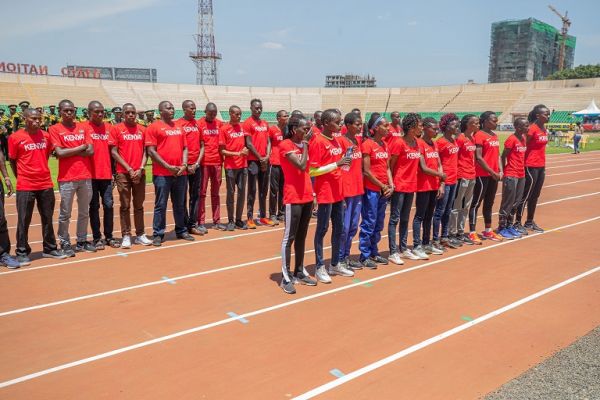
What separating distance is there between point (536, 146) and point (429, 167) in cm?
286

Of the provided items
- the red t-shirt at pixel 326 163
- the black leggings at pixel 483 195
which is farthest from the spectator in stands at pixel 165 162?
the black leggings at pixel 483 195

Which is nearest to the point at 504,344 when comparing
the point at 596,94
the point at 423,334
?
the point at 423,334

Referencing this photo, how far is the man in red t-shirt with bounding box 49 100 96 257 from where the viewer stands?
637cm

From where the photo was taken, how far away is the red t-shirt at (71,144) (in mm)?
6387

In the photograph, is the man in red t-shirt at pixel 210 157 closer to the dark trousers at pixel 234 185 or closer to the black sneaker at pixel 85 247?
the dark trousers at pixel 234 185

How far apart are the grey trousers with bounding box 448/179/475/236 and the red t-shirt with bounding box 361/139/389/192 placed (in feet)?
5.64

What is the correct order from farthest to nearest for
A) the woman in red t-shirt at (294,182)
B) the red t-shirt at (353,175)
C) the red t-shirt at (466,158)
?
the red t-shirt at (466,158), the red t-shirt at (353,175), the woman in red t-shirt at (294,182)

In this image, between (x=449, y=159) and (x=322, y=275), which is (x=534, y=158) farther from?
(x=322, y=275)

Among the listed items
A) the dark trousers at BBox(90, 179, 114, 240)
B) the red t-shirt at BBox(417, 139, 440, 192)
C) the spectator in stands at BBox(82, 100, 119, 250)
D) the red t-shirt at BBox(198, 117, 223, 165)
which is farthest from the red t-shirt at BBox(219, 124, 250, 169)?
the red t-shirt at BBox(417, 139, 440, 192)

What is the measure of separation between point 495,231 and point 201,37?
61.7 meters

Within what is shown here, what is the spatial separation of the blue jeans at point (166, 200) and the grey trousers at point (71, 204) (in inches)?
39.4

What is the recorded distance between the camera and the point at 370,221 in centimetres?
626

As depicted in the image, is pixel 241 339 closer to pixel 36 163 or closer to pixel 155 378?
pixel 155 378

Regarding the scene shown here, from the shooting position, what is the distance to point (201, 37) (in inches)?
2461
